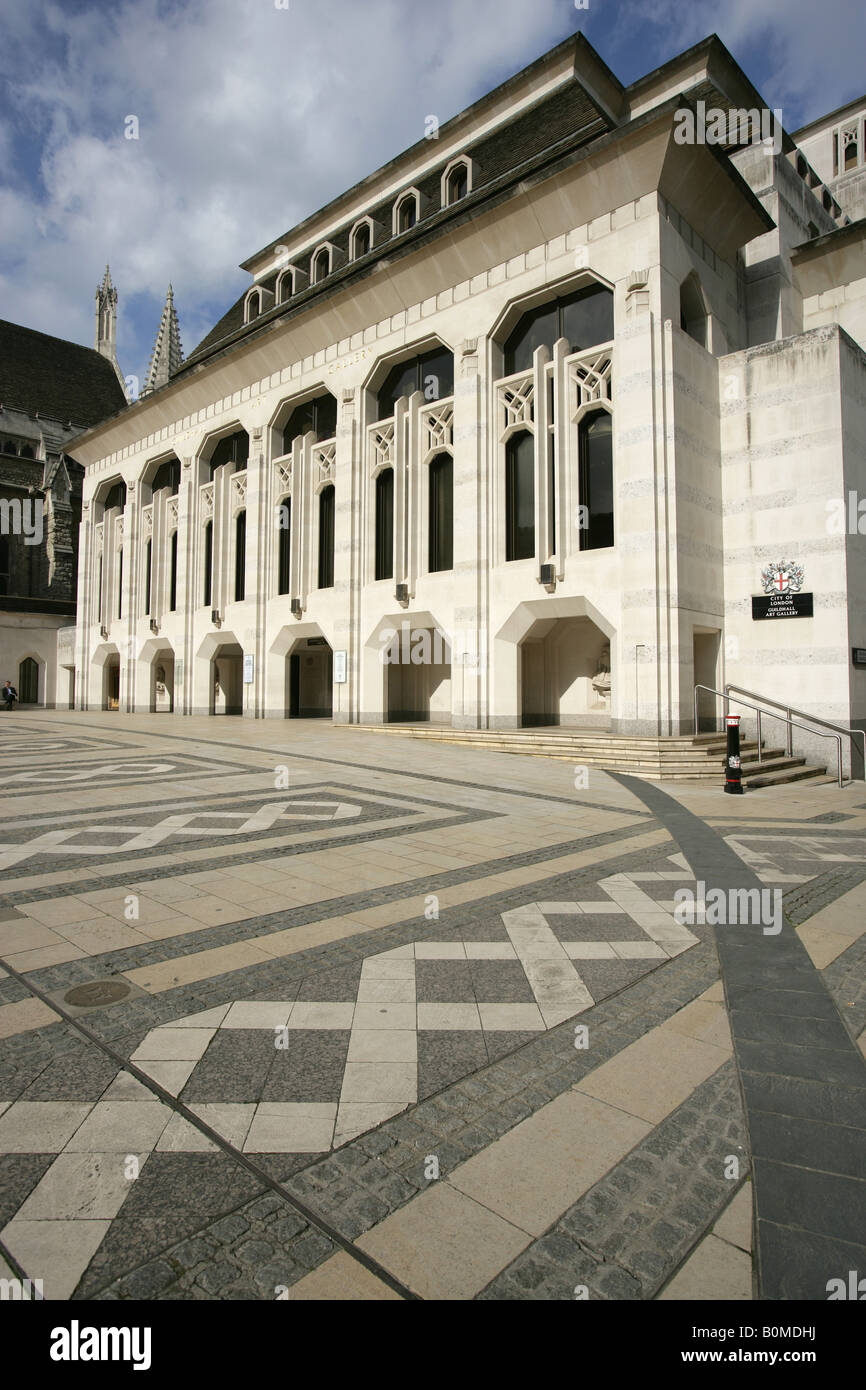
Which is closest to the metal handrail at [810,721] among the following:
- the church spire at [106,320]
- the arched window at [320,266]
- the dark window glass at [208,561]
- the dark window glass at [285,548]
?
the dark window glass at [285,548]

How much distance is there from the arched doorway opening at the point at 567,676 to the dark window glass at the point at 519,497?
247 centimetres

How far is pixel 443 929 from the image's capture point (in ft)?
15.8

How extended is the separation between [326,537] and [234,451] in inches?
318

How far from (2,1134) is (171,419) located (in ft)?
114

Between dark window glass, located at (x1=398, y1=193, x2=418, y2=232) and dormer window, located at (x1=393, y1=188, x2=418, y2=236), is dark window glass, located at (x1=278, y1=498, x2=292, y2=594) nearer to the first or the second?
dormer window, located at (x1=393, y1=188, x2=418, y2=236)

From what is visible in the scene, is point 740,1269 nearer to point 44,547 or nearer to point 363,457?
point 363,457

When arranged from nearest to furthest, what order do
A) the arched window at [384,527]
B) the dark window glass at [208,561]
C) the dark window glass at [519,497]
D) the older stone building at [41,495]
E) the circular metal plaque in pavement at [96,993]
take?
the circular metal plaque in pavement at [96,993]
the dark window glass at [519,497]
the arched window at [384,527]
the dark window glass at [208,561]
the older stone building at [41,495]

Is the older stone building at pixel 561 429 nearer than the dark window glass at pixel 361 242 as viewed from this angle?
Yes

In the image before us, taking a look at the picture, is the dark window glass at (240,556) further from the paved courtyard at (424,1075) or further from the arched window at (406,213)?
the paved courtyard at (424,1075)

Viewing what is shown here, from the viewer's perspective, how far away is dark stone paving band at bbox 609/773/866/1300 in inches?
83.1

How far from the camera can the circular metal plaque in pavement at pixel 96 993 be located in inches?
142

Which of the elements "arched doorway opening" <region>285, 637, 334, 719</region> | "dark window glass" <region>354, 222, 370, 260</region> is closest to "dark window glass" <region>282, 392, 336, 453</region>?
"dark window glass" <region>354, 222, 370, 260</region>

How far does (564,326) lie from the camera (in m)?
19.4

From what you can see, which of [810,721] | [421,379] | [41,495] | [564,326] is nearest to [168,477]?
[421,379]
